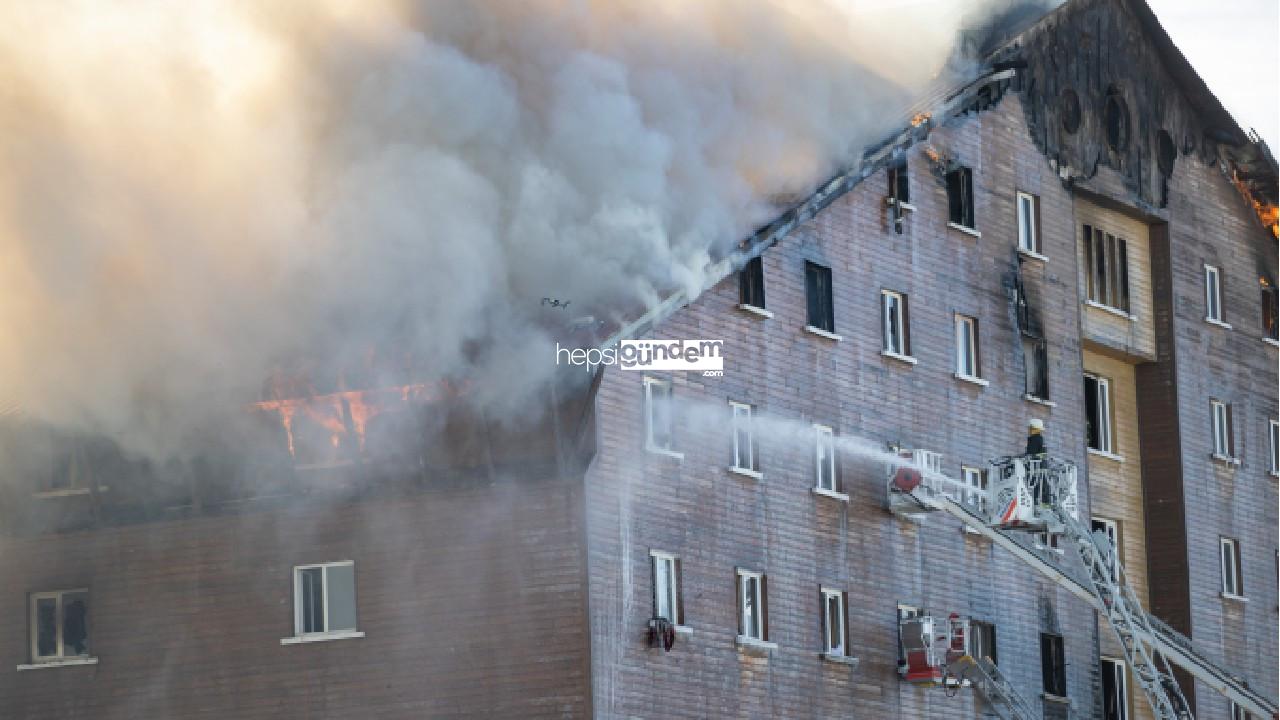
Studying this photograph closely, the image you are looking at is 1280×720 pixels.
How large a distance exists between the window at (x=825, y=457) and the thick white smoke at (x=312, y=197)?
3834 mm

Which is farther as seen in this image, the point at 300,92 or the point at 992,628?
the point at 992,628

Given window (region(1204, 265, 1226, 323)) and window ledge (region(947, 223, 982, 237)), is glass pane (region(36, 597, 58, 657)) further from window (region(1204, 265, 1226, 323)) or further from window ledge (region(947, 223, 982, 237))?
window (region(1204, 265, 1226, 323))

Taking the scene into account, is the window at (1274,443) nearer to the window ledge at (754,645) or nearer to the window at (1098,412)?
the window at (1098,412)

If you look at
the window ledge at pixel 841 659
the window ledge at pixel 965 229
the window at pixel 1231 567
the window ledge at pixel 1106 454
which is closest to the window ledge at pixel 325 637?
the window ledge at pixel 841 659

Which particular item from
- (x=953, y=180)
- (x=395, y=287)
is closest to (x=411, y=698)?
(x=395, y=287)

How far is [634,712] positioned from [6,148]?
569 inches

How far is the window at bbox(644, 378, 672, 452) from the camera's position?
134 feet

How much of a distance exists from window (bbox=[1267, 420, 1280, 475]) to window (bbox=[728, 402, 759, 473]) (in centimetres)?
1893

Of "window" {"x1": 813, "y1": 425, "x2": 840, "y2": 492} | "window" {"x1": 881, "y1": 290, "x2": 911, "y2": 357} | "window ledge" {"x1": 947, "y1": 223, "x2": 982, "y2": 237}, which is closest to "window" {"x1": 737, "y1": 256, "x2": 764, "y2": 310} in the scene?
"window" {"x1": 813, "y1": 425, "x2": 840, "y2": 492}

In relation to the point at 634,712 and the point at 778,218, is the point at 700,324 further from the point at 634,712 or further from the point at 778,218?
the point at 634,712

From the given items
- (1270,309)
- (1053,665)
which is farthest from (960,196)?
(1270,309)

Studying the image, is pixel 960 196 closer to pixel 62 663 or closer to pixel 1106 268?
pixel 1106 268

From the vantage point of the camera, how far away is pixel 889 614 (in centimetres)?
4488

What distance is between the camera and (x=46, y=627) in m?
41.0
